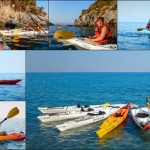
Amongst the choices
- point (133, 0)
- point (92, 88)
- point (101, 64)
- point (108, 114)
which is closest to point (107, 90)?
point (92, 88)

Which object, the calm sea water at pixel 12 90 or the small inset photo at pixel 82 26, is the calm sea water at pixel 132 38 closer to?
the small inset photo at pixel 82 26

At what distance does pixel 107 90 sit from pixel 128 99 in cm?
85

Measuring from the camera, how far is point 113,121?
32.1 ft

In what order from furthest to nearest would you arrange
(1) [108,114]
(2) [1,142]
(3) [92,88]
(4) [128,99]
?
1. (3) [92,88]
2. (4) [128,99]
3. (1) [108,114]
4. (2) [1,142]

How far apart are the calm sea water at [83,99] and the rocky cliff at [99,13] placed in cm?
171

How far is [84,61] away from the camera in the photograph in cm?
940

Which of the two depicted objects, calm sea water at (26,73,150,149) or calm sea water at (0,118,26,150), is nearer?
calm sea water at (0,118,26,150)

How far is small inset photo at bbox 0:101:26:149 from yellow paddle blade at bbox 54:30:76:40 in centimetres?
153

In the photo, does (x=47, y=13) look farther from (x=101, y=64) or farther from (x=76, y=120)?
(x=76, y=120)

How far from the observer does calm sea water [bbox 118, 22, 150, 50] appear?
888 centimetres

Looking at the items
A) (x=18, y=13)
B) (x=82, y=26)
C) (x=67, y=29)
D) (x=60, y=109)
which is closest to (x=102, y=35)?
(x=82, y=26)

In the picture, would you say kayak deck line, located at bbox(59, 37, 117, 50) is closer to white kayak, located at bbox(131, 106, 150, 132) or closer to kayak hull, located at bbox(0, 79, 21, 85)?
kayak hull, located at bbox(0, 79, 21, 85)

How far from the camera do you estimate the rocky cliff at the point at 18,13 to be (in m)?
9.03

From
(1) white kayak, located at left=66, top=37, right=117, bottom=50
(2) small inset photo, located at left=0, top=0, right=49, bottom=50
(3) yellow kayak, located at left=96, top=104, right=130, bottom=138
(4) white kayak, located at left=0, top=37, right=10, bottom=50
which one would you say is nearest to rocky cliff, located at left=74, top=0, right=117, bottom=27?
(1) white kayak, located at left=66, top=37, right=117, bottom=50
